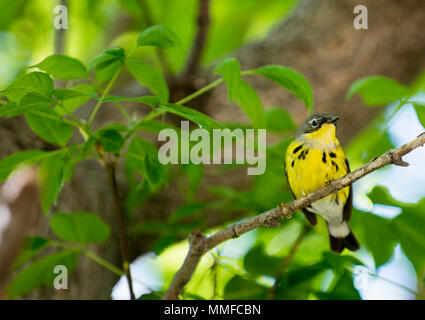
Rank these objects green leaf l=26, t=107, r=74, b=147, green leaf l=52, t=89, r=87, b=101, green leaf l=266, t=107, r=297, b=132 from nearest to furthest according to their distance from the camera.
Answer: green leaf l=52, t=89, r=87, b=101 < green leaf l=26, t=107, r=74, b=147 < green leaf l=266, t=107, r=297, b=132

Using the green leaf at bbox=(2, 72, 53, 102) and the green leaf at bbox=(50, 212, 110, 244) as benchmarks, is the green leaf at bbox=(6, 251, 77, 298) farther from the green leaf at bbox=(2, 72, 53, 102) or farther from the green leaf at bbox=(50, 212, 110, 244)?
the green leaf at bbox=(2, 72, 53, 102)

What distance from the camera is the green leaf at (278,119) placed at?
2.08 m

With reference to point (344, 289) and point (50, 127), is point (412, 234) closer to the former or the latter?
point (344, 289)

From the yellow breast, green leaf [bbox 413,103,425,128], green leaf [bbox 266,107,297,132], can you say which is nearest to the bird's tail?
the yellow breast

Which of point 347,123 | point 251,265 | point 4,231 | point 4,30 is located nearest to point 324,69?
point 347,123

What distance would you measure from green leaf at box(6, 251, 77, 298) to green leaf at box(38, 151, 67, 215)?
24 cm

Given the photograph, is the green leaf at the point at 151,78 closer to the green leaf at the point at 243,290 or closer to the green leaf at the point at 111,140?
the green leaf at the point at 111,140

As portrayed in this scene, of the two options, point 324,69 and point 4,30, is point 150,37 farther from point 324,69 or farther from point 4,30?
point 4,30

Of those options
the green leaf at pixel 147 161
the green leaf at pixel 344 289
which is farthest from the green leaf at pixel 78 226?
the green leaf at pixel 344 289

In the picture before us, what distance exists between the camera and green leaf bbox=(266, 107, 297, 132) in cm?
208

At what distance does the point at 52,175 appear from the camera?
5.51ft

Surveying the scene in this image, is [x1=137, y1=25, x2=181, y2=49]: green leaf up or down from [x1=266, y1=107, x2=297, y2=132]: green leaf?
down

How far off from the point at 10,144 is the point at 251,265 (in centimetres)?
127

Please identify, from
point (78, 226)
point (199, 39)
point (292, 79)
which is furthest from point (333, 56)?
point (78, 226)
